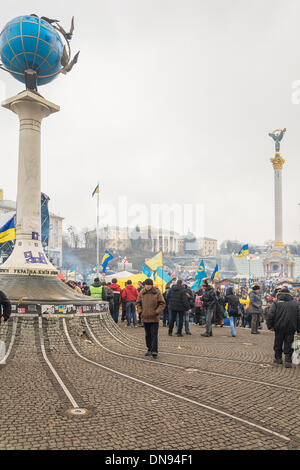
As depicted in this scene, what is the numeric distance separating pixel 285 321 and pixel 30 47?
403 inches

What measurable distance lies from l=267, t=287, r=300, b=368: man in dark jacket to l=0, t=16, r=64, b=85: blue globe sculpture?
31.6 feet

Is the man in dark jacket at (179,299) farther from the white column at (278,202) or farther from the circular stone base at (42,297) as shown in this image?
the white column at (278,202)

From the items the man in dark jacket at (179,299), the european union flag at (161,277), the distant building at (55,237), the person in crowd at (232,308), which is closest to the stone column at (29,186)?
the man in dark jacket at (179,299)

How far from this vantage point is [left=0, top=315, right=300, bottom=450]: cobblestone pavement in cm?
427

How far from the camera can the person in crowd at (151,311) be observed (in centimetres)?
877

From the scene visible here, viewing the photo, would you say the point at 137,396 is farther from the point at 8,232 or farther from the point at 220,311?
the point at 220,311

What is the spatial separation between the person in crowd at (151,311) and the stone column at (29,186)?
4.01m

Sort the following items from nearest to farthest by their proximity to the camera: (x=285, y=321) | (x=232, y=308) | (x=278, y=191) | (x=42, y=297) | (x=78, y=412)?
(x=78, y=412) → (x=285, y=321) → (x=42, y=297) → (x=232, y=308) → (x=278, y=191)

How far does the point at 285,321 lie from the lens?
27.3 feet

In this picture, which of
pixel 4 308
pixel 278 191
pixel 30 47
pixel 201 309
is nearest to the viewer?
pixel 4 308

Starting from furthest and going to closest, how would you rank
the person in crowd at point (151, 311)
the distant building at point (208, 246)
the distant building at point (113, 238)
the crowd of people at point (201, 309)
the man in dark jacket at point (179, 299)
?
the distant building at point (208, 246) → the distant building at point (113, 238) → the man in dark jacket at point (179, 299) → the person in crowd at point (151, 311) → the crowd of people at point (201, 309)

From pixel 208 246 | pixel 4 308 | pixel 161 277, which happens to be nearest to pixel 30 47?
pixel 4 308

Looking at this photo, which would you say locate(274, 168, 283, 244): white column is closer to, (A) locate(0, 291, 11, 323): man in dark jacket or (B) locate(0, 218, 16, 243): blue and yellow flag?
(B) locate(0, 218, 16, 243): blue and yellow flag
